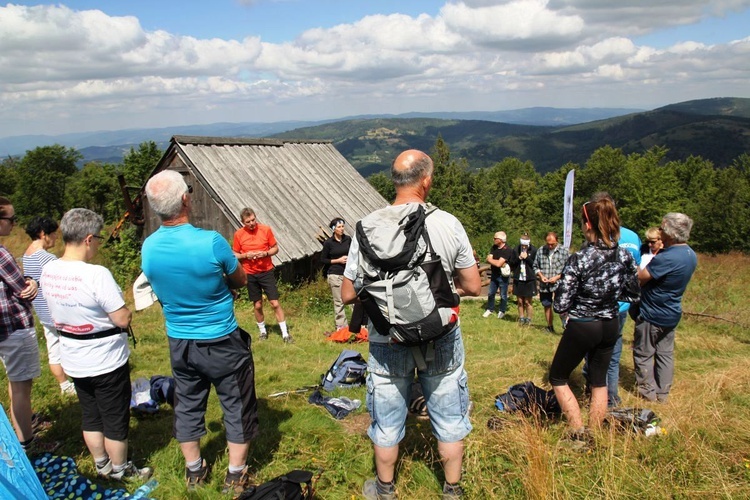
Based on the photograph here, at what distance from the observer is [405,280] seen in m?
2.41

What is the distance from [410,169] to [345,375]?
3127mm

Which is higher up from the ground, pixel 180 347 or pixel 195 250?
pixel 195 250

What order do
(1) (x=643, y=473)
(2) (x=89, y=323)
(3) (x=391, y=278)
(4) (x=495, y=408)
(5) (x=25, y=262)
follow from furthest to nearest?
(5) (x=25, y=262) → (4) (x=495, y=408) → (2) (x=89, y=323) → (1) (x=643, y=473) → (3) (x=391, y=278)

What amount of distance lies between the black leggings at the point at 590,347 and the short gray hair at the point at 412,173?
1829mm

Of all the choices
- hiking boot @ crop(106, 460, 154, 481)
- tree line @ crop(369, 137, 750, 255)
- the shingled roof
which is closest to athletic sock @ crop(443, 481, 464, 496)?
hiking boot @ crop(106, 460, 154, 481)

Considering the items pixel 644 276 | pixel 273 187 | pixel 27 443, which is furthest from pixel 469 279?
pixel 273 187

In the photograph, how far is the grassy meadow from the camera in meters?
2.85

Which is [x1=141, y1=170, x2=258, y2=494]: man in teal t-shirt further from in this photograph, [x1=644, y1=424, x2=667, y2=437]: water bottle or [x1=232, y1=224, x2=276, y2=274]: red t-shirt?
[x1=232, y1=224, x2=276, y2=274]: red t-shirt

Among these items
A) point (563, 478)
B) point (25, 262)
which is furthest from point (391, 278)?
point (25, 262)

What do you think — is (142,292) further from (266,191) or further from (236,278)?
(266,191)

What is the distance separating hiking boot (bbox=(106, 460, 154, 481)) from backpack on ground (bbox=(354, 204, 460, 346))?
2263 mm

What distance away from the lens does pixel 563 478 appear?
290 cm

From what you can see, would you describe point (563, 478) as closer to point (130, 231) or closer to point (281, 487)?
point (281, 487)

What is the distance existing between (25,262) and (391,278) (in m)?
4.24
